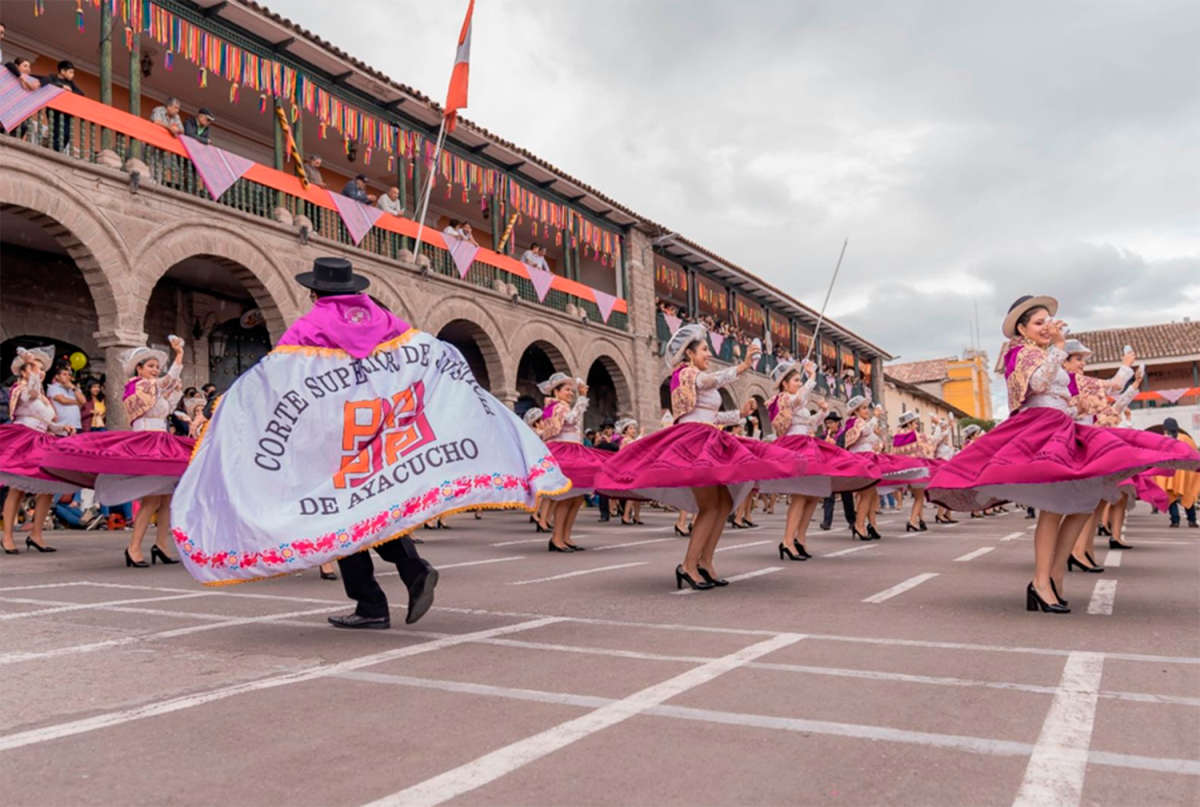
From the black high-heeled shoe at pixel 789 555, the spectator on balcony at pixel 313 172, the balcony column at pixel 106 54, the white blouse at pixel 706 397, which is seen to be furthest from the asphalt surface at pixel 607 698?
the spectator on balcony at pixel 313 172

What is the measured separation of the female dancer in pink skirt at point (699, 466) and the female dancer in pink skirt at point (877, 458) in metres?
5.57

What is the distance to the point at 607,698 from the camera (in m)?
3.50

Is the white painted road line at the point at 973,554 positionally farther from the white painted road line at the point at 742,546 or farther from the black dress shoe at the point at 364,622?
the black dress shoe at the point at 364,622

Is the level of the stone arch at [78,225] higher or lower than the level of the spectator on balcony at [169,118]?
lower

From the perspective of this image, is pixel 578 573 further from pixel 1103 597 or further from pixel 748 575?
pixel 1103 597

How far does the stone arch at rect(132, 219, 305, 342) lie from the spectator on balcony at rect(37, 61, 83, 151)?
1775 millimetres

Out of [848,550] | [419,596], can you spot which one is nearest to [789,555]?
[848,550]

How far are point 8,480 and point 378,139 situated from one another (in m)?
12.1

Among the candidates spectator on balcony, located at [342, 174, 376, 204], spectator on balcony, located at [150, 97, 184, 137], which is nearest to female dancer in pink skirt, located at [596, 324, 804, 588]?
spectator on balcony, located at [150, 97, 184, 137]

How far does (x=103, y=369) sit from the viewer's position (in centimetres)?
1723

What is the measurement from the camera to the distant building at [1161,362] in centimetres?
5156

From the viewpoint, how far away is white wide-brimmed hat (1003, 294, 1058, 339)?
6105 millimetres

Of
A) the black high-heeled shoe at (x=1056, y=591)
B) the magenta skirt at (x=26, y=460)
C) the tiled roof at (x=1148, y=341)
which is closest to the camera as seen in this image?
the black high-heeled shoe at (x=1056, y=591)

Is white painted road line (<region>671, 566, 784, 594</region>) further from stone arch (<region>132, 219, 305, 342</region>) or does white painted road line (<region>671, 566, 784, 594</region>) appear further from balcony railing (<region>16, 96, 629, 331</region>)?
balcony railing (<region>16, 96, 629, 331</region>)
